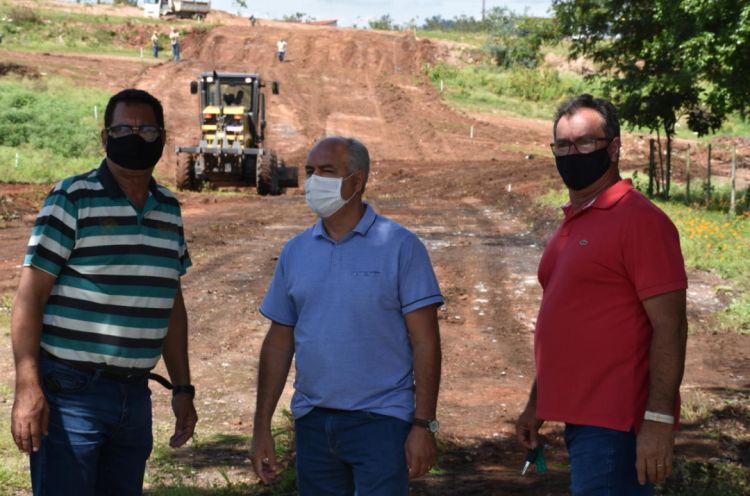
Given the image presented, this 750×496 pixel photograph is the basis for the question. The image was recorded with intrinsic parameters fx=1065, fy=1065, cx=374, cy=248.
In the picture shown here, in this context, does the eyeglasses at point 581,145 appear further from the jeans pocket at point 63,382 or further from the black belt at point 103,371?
the jeans pocket at point 63,382

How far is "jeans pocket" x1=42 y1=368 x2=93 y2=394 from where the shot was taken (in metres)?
3.73

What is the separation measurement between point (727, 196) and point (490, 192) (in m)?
6.00

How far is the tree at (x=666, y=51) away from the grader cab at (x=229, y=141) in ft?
25.7

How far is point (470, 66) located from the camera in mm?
55750

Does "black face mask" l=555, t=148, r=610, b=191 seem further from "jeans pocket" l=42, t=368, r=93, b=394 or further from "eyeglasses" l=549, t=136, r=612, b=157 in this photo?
"jeans pocket" l=42, t=368, r=93, b=394

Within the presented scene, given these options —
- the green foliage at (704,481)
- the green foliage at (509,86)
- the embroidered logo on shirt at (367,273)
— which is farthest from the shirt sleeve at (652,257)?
the green foliage at (509,86)

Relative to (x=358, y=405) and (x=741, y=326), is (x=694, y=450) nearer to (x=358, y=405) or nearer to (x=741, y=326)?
(x=358, y=405)

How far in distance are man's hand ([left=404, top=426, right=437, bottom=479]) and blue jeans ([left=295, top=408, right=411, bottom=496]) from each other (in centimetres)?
3

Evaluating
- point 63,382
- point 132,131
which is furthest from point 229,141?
point 63,382

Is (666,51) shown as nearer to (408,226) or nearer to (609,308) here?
(408,226)

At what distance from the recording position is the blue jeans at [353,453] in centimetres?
373

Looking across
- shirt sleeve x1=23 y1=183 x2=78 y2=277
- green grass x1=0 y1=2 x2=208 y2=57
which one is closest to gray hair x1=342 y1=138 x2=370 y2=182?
shirt sleeve x1=23 y1=183 x2=78 y2=277

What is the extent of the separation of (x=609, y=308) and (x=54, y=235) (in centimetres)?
193

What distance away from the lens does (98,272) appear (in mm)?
3787
